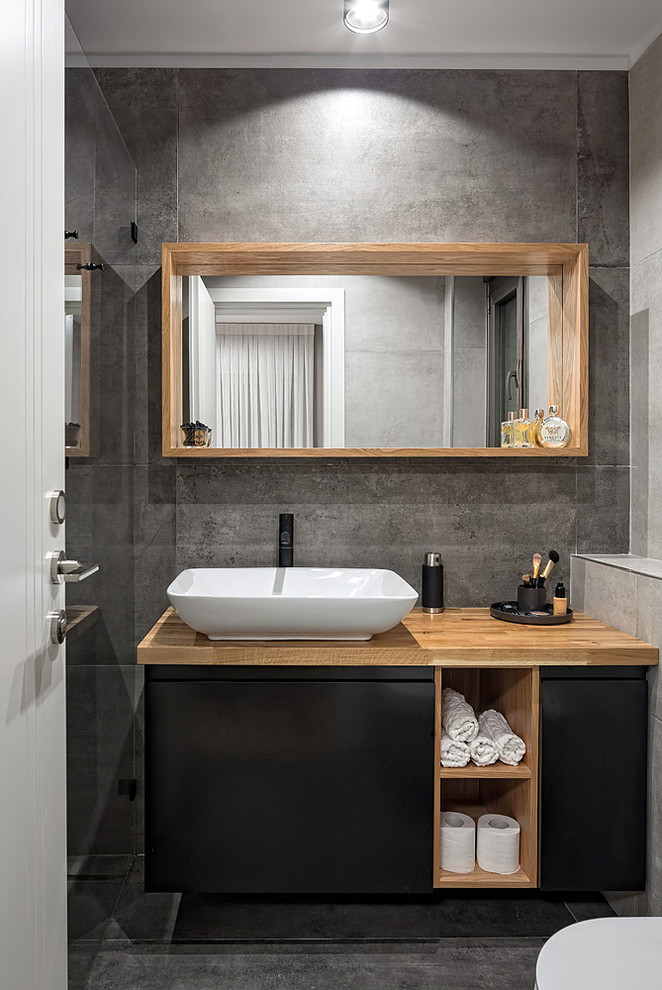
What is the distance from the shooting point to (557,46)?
2.30m

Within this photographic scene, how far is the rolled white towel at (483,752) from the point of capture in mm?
1902

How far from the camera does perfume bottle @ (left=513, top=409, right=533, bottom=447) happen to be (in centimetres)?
A: 229

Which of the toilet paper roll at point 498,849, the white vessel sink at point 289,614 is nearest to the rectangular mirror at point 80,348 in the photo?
the white vessel sink at point 289,614

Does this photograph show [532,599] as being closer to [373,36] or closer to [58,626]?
[58,626]

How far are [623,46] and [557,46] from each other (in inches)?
7.9

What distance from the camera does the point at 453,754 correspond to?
1903 millimetres

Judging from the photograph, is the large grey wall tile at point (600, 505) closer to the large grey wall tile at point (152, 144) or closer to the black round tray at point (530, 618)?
the black round tray at point (530, 618)

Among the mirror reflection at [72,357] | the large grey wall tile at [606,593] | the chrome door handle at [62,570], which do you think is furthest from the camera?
the large grey wall tile at [606,593]

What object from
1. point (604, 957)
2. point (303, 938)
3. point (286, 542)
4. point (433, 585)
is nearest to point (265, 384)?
point (286, 542)

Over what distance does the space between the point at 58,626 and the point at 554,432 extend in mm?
1525

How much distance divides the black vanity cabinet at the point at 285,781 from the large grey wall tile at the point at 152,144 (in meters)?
1.33

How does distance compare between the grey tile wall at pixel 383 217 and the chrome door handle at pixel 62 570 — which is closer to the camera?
the chrome door handle at pixel 62 570

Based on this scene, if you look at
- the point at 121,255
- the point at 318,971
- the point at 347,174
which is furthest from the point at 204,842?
the point at 347,174

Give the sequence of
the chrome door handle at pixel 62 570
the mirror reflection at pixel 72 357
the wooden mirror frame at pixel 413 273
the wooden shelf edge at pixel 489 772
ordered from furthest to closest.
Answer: the wooden mirror frame at pixel 413 273
the wooden shelf edge at pixel 489 772
the mirror reflection at pixel 72 357
the chrome door handle at pixel 62 570
